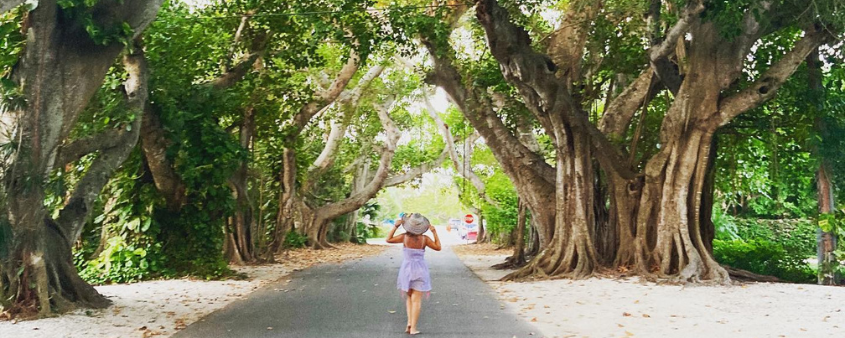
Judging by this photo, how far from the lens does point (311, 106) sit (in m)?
22.2

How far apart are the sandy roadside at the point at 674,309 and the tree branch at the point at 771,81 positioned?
298cm

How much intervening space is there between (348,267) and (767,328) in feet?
43.4

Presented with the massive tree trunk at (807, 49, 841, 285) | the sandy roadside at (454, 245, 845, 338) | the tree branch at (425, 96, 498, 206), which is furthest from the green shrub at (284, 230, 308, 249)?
the massive tree trunk at (807, 49, 841, 285)

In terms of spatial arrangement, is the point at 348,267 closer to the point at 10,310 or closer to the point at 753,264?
the point at 753,264

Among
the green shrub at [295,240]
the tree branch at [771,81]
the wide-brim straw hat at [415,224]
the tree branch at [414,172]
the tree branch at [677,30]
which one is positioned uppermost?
the tree branch at [414,172]

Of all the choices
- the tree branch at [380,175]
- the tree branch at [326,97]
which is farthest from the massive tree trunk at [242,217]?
the tree branch at [380,175]

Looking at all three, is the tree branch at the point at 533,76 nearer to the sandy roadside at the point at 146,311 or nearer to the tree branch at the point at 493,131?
the tree branch at the point at 493,131

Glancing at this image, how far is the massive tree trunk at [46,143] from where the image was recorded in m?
9.42

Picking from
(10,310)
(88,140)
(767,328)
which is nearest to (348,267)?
(88,140)

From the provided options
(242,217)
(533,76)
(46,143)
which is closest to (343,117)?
(242,217)

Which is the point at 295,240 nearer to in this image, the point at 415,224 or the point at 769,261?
the point at 769,261

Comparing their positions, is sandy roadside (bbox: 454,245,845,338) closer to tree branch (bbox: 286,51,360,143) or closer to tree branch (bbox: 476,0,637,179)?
tree branch (bbox: 476,0,637,179)

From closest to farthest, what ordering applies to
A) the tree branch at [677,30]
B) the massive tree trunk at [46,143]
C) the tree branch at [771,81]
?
the massive tree trunk at [46,143], the tree branch at [677,30], the tree branch at [771,81]

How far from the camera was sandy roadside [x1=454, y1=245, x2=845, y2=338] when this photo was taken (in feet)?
28.9
